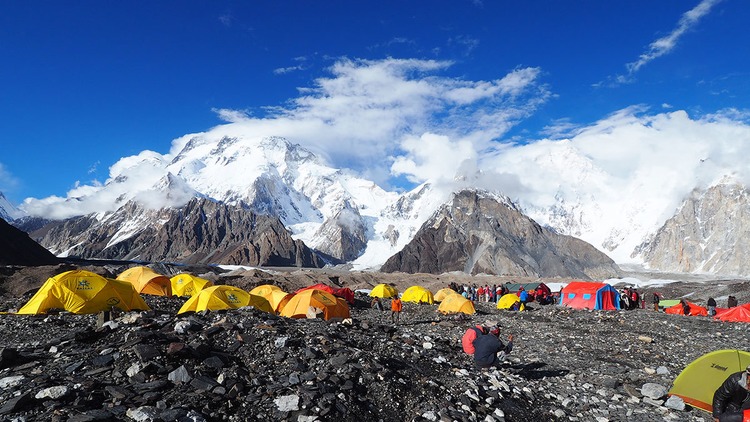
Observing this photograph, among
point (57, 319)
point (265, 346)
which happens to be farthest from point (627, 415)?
point (57, 319)

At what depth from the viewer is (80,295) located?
1677 centimetres

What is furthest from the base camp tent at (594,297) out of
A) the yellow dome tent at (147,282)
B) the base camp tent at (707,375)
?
the yellow dome tent at (147,282)

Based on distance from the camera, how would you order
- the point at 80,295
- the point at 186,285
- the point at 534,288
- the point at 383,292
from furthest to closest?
the point at 534,288, the point at 383,292, the point at 186,285, the point at 80,295

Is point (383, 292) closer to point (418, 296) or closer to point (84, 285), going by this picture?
point (418, 296)

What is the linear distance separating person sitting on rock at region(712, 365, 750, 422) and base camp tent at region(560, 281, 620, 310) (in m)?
28.3

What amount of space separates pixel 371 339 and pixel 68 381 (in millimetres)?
7891

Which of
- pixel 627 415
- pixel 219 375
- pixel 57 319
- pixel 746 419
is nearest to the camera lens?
pixel 746 419

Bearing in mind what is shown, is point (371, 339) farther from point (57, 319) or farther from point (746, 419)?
point (57, 319)

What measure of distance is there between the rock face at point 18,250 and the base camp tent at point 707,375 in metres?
87.3

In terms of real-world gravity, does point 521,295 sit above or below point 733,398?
below

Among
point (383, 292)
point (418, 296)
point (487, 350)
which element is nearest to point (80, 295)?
point (487, 350)

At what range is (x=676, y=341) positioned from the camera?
62.4ft

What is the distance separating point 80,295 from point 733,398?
19.4 metres

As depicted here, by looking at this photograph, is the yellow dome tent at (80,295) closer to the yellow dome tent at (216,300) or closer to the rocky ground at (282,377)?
the rocky ground at (282,377)
